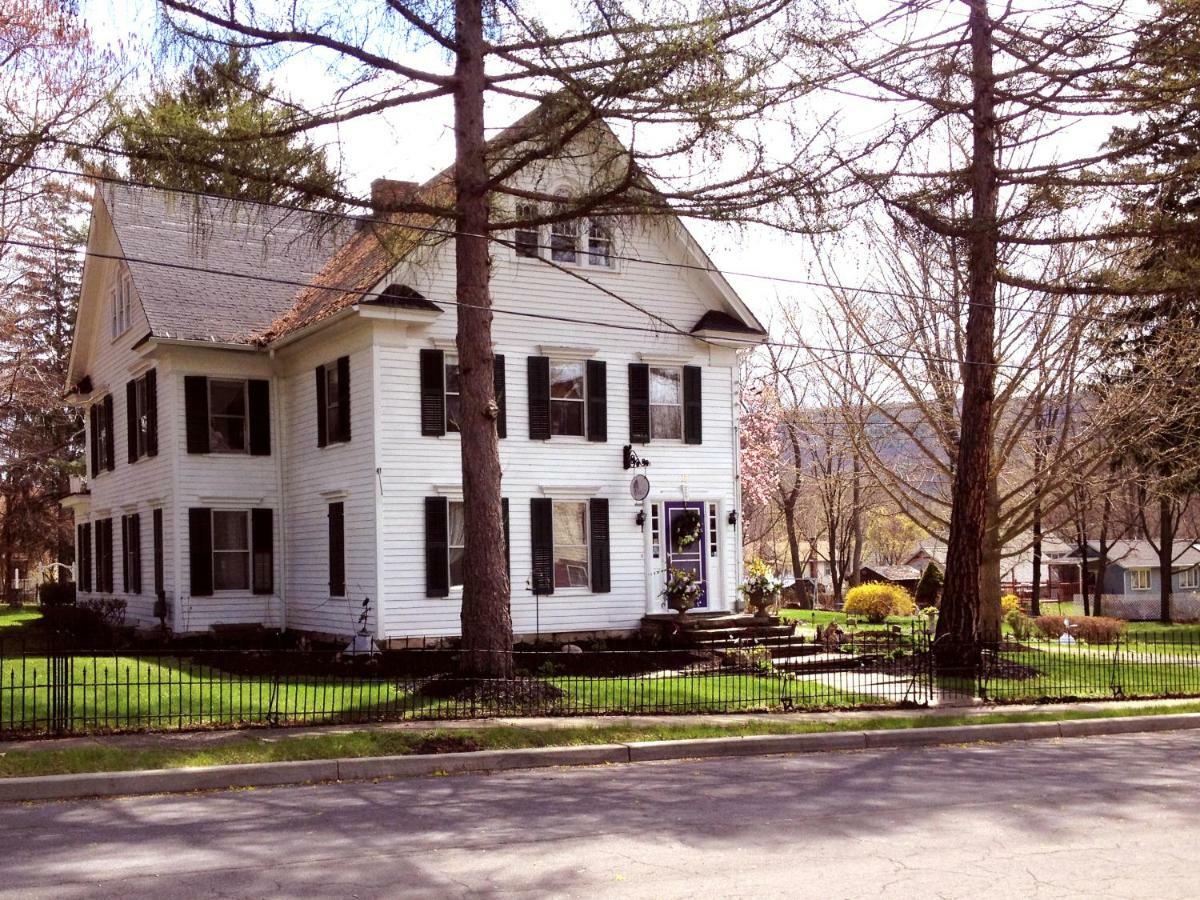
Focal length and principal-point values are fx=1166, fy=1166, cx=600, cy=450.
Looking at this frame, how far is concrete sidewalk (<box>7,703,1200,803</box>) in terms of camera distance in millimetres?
9602

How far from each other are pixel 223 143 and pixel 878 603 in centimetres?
2060

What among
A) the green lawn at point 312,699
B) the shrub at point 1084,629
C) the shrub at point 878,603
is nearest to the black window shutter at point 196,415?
the green lawn at point 312,699

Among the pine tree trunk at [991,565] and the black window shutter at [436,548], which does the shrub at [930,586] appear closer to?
the pine tree trunk at [991,565]

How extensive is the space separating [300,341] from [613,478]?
21.6ft

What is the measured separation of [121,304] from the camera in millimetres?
26406

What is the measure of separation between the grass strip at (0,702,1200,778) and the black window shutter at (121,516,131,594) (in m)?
16.1

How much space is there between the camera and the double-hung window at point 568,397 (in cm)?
2244

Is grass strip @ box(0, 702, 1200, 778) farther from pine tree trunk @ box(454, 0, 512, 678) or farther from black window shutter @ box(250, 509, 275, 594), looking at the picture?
black window shutter @ box(250, 509, 275, 594)

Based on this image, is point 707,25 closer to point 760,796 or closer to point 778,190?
point 778,190

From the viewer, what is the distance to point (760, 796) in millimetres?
9555

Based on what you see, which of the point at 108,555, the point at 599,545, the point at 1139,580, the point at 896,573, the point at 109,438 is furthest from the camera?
the point at 896,573

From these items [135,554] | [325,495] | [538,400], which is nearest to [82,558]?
[135,554]

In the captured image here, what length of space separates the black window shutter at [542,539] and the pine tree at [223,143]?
29.7 ft

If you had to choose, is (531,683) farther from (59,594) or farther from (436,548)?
(59,594)
